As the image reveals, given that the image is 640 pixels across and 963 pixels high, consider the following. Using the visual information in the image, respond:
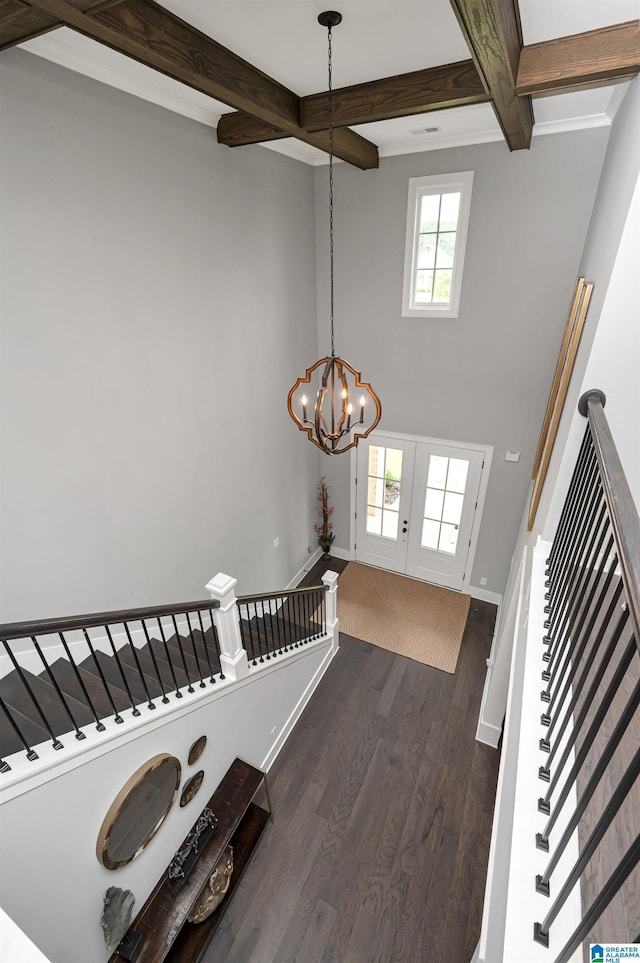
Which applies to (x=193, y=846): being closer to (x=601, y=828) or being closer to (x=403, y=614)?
(x=601, y=828)

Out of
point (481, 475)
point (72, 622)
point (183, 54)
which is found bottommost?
point (481, 475)

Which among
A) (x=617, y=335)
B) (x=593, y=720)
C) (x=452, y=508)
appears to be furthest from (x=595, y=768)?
(x=452, y=508)

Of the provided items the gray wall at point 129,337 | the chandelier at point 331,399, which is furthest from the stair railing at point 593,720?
the gray wall at point 129,337

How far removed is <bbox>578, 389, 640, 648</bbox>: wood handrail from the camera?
0.94m

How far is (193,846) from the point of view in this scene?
3195 millimetres

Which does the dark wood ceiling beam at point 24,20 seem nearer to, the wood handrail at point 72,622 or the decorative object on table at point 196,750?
the wood handrail at point 72,622

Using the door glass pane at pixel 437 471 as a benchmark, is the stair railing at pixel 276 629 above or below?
below

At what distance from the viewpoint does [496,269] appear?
4.57 metres

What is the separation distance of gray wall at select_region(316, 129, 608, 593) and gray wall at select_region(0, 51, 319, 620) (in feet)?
2.71

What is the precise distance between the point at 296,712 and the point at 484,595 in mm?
2975

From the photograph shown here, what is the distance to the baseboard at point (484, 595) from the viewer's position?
19.5 feet

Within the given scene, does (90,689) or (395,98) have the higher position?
(395,98)

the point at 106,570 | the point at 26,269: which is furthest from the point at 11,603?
the point at 26,269

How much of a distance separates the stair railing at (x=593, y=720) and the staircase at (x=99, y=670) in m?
1.88
